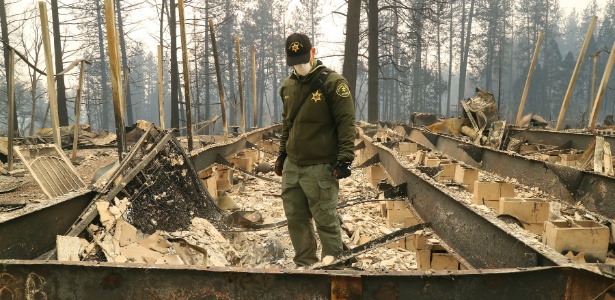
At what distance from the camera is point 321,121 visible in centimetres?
388

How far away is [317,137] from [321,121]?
15 centimetres

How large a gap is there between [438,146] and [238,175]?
5.04 meters

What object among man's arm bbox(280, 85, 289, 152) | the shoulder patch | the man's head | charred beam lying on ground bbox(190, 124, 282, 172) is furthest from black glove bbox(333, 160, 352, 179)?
charred beam lying on ground bbox(190, 124, 282, 172)

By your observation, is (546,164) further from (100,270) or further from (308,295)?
(100,270)

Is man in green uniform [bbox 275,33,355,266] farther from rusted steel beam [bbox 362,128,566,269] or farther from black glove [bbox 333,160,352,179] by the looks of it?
rusted steel beam [bbox 362,128,566,269]

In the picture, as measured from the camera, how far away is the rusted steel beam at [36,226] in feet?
9.50

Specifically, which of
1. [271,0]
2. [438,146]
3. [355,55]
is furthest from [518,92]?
[438,146]

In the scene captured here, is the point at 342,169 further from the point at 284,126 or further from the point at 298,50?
the point at 298,50

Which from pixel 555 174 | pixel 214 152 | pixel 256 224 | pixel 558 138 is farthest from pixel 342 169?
pixel 558 138

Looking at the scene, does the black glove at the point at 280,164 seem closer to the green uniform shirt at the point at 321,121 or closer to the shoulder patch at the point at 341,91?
the green uniform shirt at the point at 321,121

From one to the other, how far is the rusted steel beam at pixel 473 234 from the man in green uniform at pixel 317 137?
0.86m

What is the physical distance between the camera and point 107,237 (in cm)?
341

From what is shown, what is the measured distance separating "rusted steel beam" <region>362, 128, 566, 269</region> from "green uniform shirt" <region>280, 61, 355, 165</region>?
899mm

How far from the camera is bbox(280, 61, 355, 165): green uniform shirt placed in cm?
378
